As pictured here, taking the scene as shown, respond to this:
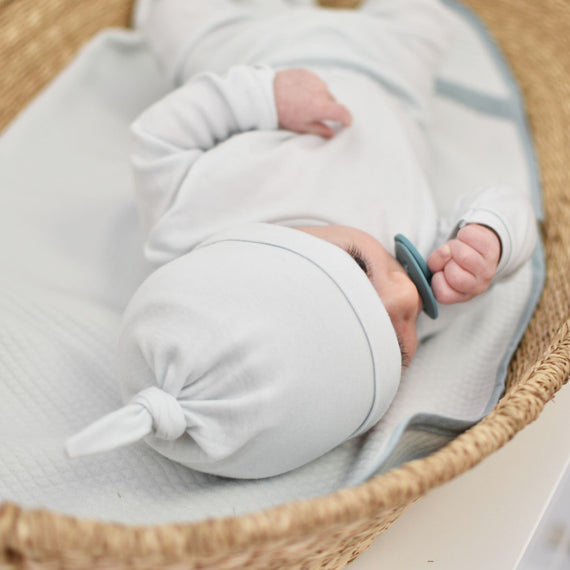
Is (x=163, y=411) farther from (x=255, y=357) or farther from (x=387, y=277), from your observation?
(x=387, y=277)

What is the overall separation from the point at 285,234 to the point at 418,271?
0.14 meters

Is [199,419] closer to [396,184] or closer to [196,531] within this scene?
[196,531]

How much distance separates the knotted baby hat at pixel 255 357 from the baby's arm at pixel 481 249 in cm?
12

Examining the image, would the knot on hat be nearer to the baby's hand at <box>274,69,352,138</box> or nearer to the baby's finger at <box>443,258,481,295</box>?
the baby's finger at <box>443,258,481,295</box>

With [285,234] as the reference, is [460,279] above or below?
below

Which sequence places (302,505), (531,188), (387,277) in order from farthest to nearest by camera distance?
1. (531,188)
2. (387,277)
3. (302,505)

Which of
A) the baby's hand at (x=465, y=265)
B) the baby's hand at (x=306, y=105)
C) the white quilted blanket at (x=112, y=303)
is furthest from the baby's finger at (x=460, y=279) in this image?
the baby's hand at (x=306, y=105)

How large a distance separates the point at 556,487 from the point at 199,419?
15.2 inches

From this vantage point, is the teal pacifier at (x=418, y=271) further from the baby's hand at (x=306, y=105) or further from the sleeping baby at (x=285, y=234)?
the baby's hand at (x=306, y=105)

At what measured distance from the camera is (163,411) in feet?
1.95

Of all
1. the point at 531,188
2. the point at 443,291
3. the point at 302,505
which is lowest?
the point at 531,188

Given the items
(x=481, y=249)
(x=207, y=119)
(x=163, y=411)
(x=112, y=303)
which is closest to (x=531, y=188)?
(x=481, y=249)

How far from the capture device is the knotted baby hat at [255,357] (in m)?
0.62

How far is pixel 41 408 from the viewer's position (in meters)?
0.77
